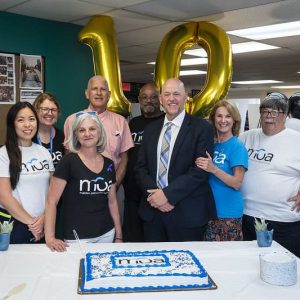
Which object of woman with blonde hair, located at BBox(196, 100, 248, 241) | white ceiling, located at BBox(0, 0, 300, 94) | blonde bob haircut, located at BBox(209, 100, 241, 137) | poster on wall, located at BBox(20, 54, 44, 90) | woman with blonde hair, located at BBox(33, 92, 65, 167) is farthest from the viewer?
poster on wall, located at BBox(20, 54, 44, 90)

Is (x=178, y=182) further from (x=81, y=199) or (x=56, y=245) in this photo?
(x=56, y=245)

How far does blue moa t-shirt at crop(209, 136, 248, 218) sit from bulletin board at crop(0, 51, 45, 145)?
2.10 metres

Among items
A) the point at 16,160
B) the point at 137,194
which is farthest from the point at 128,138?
the point at 16,160

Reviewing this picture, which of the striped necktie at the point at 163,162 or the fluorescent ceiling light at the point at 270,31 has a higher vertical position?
the fluorescent ceiling light at the point at 270,31

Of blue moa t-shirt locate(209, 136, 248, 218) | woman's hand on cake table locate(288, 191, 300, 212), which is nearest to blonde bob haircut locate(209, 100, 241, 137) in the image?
blue moa t-shirt locate(209, 136, 248, 218)

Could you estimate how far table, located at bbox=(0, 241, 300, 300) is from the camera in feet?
4.28

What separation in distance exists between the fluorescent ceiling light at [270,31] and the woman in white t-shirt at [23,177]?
2.85m

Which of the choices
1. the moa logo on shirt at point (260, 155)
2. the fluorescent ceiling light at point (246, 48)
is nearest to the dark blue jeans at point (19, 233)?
the moa logo on shirt at point (260, 155)

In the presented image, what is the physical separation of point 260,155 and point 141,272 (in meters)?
1.31

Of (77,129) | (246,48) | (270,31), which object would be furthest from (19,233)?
(246,48)

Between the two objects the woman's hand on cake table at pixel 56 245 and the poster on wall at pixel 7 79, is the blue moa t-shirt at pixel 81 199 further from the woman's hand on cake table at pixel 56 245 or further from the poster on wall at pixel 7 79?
the poster on wall at pixel 7 79

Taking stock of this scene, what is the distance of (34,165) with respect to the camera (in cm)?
219

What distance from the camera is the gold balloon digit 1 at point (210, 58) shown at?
11.8 ft

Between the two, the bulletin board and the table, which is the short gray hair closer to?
the table
